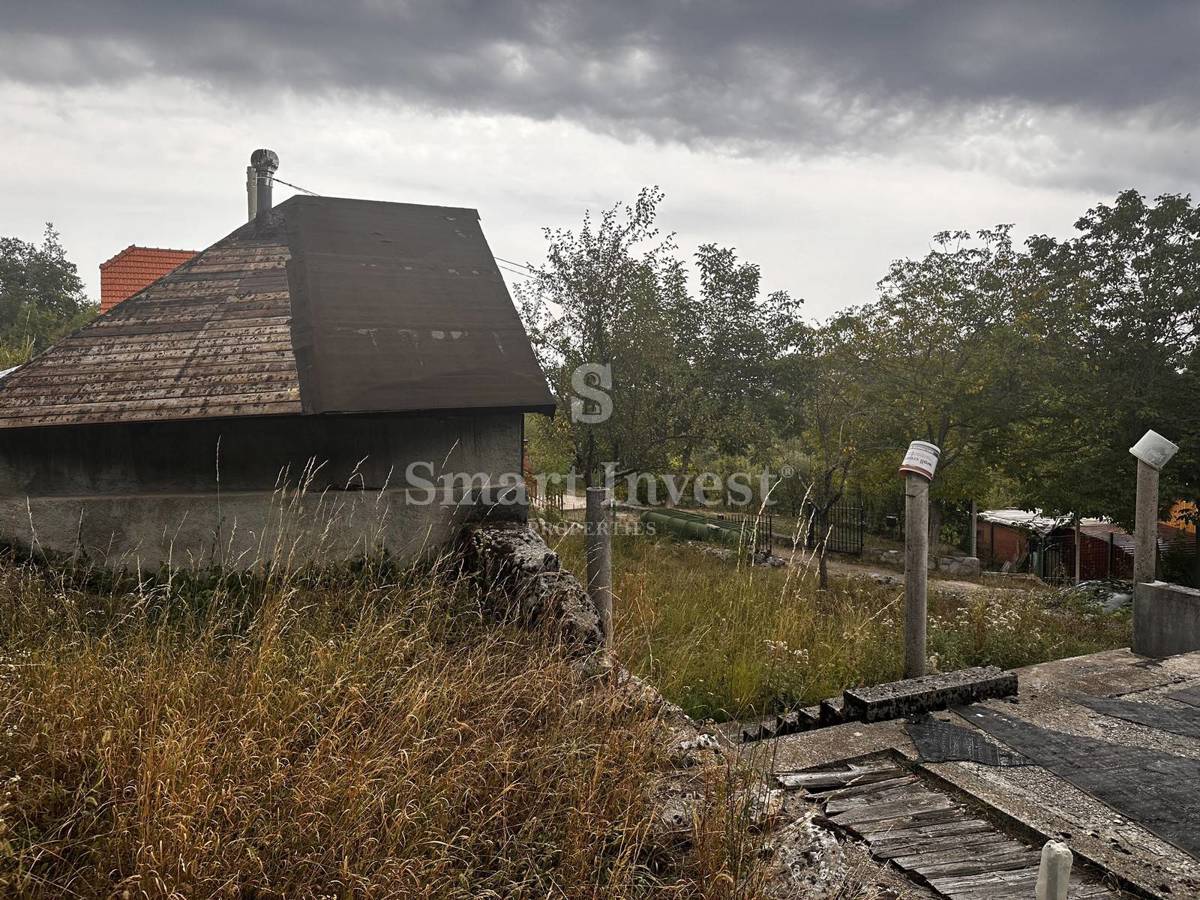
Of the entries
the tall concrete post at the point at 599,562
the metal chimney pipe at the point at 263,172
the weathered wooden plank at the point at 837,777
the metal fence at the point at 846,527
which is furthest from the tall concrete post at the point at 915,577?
the metal fence at the point at 846,527

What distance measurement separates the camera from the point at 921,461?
459cm

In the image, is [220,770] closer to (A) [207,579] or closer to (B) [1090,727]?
(A) [207,579]

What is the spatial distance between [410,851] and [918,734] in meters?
2.90

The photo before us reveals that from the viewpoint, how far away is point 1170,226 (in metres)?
14.1

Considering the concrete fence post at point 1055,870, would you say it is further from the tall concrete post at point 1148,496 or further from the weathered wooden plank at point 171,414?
the weathered wooden plank at point 171,414

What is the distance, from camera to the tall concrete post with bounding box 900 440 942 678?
14.8 ft

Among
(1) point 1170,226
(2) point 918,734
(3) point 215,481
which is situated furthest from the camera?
(1) point 1170,226

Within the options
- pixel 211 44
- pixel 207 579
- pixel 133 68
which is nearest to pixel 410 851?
pixel 207 579

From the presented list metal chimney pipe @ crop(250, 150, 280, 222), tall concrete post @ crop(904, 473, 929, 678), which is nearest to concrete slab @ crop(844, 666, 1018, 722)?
tall concrete post @ crop(904, 473, 929, 678)

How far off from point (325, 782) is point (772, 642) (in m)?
3.42

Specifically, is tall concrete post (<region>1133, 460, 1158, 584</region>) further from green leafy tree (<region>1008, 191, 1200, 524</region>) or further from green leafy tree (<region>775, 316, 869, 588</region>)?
green leafy tree (<region>1008, 191, 1200, 524</region>)

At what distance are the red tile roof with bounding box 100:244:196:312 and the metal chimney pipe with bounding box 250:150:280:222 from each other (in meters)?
7.79

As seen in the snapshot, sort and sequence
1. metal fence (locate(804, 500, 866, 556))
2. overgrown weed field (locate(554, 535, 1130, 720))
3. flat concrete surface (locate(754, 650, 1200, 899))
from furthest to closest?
metal fence (locate(804, 500, 866, 556)) → overgrown weed field (locate(554, 535, 1130, 720)) → flat concrete surface (locate(754, 650, 1200, 899))

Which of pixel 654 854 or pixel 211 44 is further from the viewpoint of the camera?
pixel 211 44
